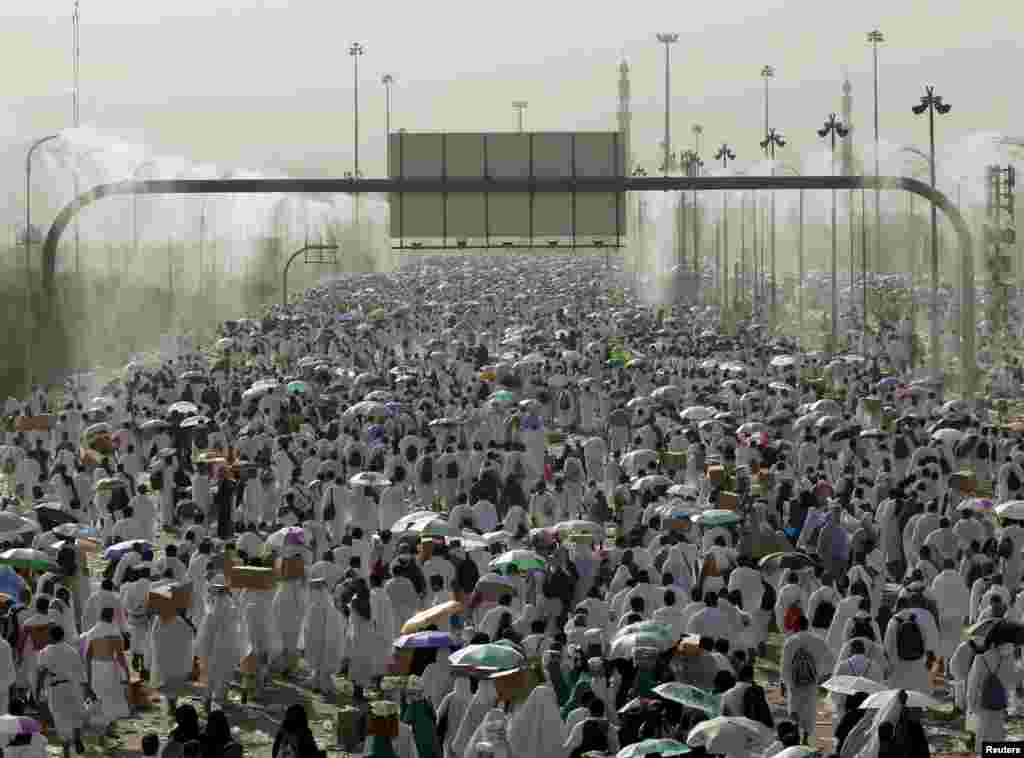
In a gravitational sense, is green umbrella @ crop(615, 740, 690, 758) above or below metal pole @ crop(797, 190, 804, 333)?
below

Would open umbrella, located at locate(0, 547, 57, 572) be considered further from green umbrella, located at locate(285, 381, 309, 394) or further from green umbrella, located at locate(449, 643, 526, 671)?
green umbrella, located at locate(285, 381, 309, 394)

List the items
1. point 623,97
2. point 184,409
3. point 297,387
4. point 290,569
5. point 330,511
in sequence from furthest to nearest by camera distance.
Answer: point 623,97, point 297,387, point 184,409, point 330,511, point 290,569

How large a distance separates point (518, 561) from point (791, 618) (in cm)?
264

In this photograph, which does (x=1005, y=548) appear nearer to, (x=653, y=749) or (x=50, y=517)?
(x=653, y=749)

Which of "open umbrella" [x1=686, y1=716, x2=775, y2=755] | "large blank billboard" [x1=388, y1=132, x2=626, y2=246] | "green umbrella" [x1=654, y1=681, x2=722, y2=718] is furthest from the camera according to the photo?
"large blank billboard" [x1=388, y1=132, x2=626, y2=246]

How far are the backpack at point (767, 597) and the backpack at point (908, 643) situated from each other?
2655 mm

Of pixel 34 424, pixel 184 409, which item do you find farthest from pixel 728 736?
pixel 34 424

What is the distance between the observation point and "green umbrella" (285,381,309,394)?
118 ft

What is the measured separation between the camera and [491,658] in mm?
13680

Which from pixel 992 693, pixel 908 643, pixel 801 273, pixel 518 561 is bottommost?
pixel 992 693

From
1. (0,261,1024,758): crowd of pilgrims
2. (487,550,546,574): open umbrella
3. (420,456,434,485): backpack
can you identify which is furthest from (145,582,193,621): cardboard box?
(420,456,434,485): backpack

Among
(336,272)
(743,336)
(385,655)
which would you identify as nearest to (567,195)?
(743,336)

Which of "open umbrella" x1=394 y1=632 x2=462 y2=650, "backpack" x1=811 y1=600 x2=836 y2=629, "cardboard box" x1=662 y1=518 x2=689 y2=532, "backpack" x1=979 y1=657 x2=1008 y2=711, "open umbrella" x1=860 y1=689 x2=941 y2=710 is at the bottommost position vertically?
"backpack" x1=979 y1=657 x2=1008 y2=711

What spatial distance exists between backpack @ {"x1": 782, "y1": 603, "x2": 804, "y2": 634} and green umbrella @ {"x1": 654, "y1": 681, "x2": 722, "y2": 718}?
3.70m
